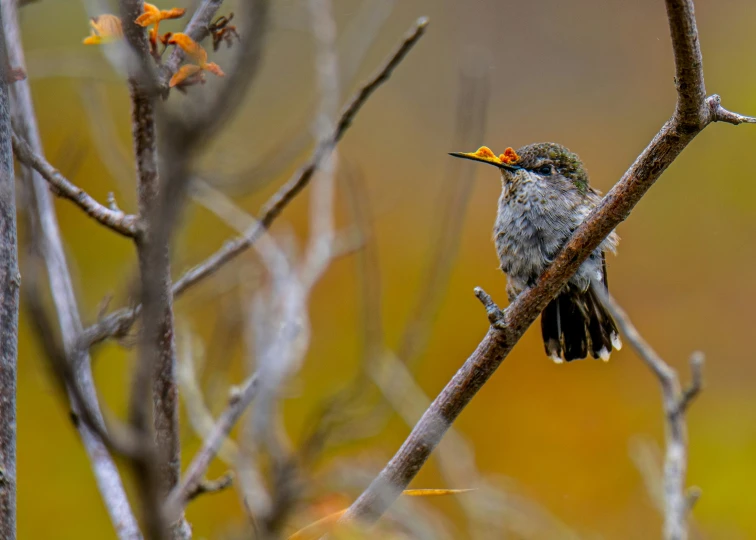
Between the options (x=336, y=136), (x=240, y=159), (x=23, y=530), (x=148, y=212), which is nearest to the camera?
(x=148, y=212)

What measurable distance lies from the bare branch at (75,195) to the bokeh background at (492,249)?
261 centimetres

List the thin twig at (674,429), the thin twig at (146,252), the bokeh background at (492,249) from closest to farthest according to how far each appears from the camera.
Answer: the thin twig at (146,252) < the thin twig at (674,429) < the bokeh background at (492,249)

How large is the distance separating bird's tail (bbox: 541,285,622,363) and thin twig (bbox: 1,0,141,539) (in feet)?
5.26

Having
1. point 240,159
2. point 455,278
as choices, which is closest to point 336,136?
point 240,159

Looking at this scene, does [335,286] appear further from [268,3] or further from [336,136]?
[268,3]

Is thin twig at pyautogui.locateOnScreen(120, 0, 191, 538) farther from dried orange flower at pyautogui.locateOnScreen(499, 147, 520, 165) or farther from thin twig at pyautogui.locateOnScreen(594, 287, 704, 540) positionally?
dried orange flower at pyautogui.locateOnScreen(499, 147, 520, 165)

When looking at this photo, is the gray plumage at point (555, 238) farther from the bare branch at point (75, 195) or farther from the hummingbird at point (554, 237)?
the bare branch at point (75, 195)

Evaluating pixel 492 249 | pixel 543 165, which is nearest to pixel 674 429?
pixel 543 165

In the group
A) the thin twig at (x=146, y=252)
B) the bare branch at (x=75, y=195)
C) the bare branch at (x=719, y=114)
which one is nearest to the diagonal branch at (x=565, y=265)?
the bare branch at (x=719, y=114)

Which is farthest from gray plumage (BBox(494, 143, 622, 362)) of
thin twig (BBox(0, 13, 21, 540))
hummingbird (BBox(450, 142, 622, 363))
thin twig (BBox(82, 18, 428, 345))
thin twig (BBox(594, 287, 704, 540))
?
thin twig (BBox(0, 13, 21, 540))

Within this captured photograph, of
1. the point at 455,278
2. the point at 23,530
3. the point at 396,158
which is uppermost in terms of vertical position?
the point at 396,158

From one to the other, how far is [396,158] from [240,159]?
15.7 ft

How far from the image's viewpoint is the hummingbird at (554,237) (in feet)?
8.59

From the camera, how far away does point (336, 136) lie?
1.97 metres
